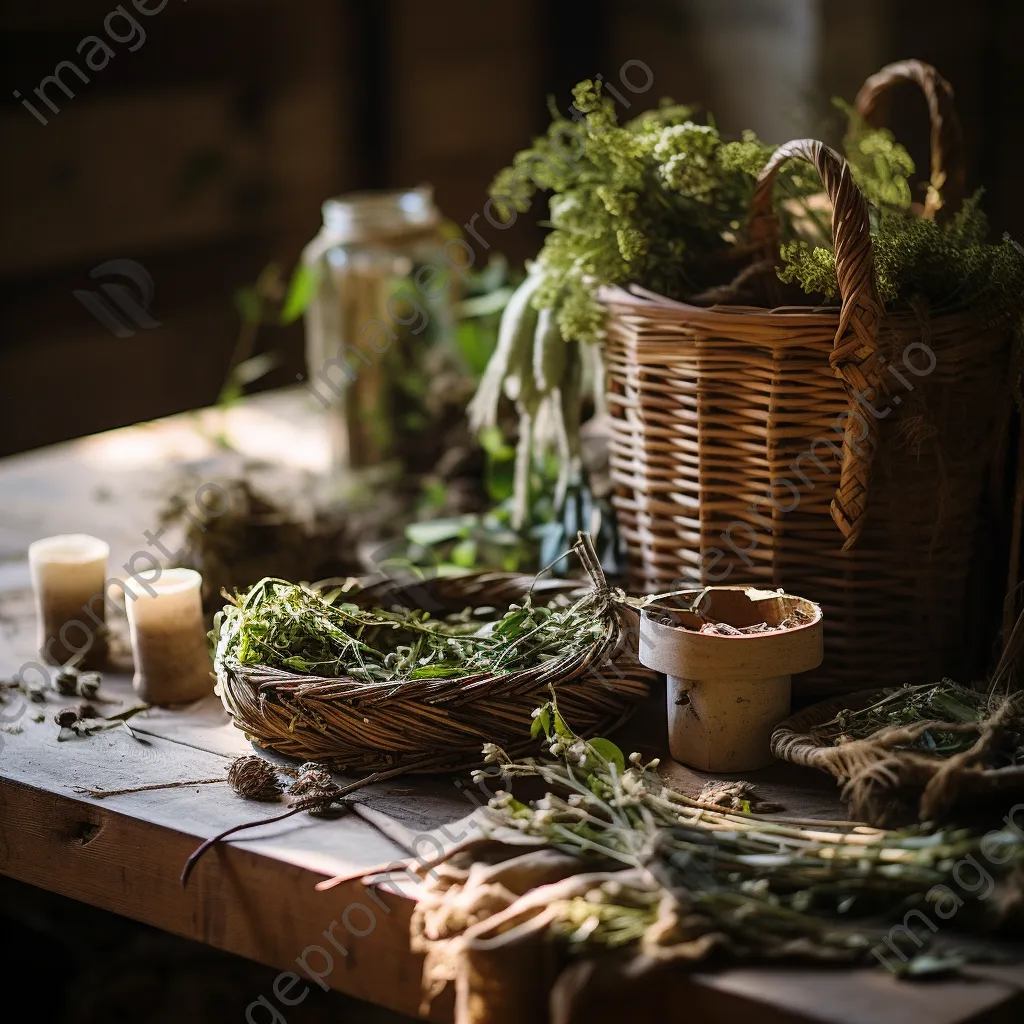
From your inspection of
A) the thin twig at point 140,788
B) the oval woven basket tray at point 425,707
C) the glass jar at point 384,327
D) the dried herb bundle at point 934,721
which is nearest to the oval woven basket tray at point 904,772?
the dried herb bundle at point 934,721

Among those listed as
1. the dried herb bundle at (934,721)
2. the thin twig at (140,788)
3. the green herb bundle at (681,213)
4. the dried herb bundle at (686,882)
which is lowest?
the thin twig at (140,788)

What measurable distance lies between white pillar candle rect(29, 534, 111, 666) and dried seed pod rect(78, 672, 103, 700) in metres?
0.07

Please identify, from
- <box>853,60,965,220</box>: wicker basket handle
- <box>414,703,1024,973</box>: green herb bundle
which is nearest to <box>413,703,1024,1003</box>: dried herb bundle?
<box>414,703,1024,973</box>: green herb bundle

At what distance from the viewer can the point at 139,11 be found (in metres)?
2.33

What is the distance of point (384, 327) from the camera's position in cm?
194

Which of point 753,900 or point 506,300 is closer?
point 753,900

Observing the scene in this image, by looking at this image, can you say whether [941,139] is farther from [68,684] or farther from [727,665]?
[68,684]

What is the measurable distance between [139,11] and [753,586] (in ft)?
5.35

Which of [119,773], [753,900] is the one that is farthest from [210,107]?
[753,900]

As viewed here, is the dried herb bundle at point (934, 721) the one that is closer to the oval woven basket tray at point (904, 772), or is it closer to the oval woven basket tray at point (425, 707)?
the oval woven basket tray at point (904, 772)

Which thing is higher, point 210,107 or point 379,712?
point 210,107

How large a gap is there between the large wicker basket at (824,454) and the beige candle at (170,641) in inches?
17.4

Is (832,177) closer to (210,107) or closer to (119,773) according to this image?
(119,773)

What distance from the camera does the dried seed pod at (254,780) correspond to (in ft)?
3.69
